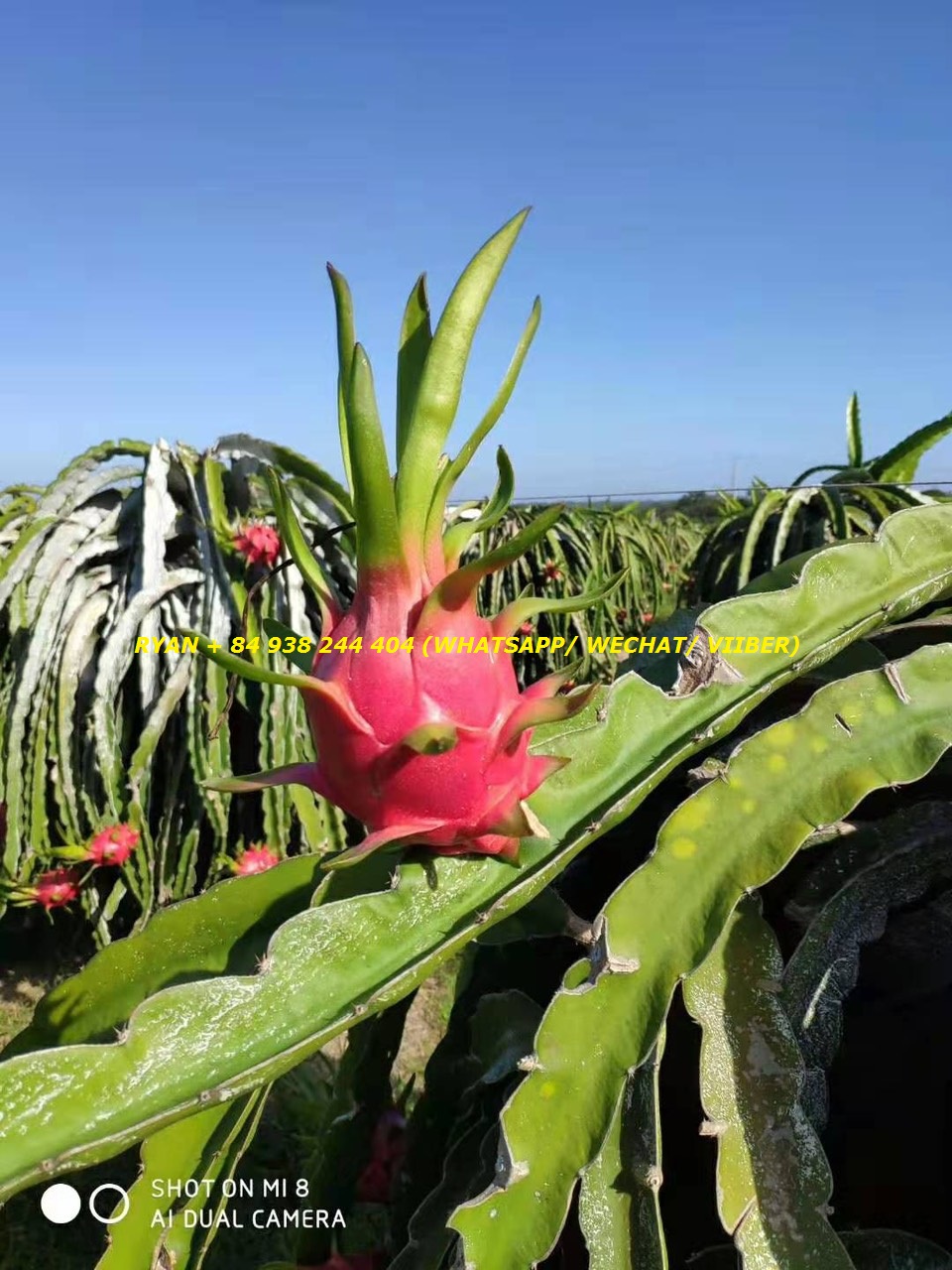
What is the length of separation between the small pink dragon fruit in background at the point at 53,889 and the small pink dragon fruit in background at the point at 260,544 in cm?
81

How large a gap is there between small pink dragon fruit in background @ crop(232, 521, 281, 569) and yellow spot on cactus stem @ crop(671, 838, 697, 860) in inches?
57.4

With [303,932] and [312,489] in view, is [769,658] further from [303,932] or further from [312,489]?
[312,489]

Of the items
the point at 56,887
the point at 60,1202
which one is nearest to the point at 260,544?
the point at 56,887

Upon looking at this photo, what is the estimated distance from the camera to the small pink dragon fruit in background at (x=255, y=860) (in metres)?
1.74

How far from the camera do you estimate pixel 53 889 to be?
1.90 meters

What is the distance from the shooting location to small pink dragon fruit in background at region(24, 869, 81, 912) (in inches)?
74.3

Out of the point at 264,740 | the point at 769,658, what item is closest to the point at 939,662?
the point at 769,658

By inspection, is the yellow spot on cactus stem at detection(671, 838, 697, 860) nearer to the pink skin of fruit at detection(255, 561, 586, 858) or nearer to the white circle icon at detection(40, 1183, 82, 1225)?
the pink skin of fruit at detection(255, 561, 586, 858)

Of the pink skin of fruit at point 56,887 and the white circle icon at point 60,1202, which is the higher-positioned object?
the pink skin of fruit at point 56,887

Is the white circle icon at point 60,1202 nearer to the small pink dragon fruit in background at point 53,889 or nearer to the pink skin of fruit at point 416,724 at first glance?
the small pink dragon fruit in background at point 53,889

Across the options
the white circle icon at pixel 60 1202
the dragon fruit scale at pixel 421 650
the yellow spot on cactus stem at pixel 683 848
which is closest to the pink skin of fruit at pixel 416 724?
the dragon fruit scale at pixel 421 650

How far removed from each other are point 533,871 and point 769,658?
0.88 feet

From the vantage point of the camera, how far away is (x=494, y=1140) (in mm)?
641

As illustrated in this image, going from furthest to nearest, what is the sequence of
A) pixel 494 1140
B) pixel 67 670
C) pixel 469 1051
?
pixel 67 670, pixel 469 1051, pixel 494 1140
